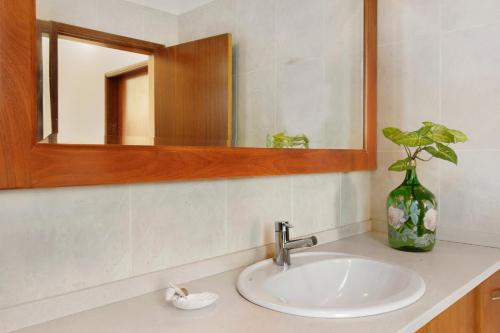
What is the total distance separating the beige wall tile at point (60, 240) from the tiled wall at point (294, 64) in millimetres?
407

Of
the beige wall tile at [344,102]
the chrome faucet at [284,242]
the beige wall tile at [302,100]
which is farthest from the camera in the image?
the beige wall tile at [344,102]

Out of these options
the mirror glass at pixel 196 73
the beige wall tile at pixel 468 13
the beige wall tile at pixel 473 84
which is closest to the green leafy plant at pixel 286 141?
the mirror glass at pixel 196 73

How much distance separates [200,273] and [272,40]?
27.7 inches

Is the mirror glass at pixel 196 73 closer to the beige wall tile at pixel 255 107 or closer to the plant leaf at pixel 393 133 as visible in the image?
the beige wall tile at pixel 255 107

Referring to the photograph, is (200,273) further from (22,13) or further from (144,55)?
(22,13)

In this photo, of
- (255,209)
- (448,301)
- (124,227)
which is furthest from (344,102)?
(124,227)

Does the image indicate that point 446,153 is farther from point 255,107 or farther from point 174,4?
point 174,4

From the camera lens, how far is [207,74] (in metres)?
0.99

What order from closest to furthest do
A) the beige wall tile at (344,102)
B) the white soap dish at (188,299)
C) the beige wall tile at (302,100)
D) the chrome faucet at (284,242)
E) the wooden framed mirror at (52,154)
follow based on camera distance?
the wooden framed mirror at (52,154) → the white soap dish at (188,299) → the chrome faucet at (284,242) → the beige wall tile at (302,100) → the beige wall tile at (344,102)

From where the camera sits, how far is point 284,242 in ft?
3.51

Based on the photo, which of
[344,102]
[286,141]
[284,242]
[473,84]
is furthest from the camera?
[344,102]

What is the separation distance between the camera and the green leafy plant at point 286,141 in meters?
1.16

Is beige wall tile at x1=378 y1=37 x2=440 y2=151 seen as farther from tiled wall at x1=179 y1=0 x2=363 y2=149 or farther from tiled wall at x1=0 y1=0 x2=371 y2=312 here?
tiled wall at x1=0 y1=0 x2=371 y2=312

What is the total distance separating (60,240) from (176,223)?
0.27 meters
